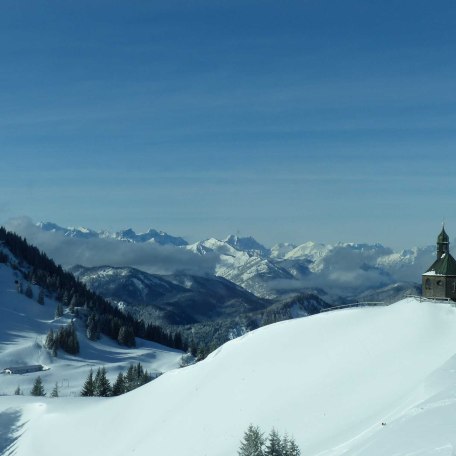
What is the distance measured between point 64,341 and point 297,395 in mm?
145229

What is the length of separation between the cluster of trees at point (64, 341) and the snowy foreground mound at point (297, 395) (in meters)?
108

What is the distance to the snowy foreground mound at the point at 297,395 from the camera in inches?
1403

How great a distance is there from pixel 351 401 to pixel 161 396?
2665 centimetres

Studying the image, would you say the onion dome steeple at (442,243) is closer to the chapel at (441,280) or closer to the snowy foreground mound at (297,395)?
the chapel at (441,280)

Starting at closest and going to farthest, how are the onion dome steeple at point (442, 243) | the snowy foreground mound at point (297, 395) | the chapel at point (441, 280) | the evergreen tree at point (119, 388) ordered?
the snowy foreground mound at point (297, 395) → the chapel at point (441, 280) → the onion dome steeple at point (442, 243) → the evergreen tree at point (119, 388)

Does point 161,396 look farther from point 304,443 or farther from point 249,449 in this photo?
point 249,449

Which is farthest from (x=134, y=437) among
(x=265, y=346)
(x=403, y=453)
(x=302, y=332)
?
(x=403, y=453)

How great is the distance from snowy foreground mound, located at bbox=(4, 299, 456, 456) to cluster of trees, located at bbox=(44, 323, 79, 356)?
355ft

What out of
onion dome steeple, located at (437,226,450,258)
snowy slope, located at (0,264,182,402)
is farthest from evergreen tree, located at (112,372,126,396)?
onion dome steeple, located at (437,226,450,258)

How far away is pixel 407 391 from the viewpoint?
38375 mm

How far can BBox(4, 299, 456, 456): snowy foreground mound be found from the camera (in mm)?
35625

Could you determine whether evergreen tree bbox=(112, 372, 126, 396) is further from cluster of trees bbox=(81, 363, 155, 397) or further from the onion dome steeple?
the onion dome steeple

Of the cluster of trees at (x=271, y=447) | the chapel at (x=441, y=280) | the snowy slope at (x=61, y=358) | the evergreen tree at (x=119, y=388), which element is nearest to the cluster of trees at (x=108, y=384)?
the evergreen tree at (x=119, y=388)

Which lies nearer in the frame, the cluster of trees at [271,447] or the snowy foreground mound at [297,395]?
the cluster of trees at [271,447]
